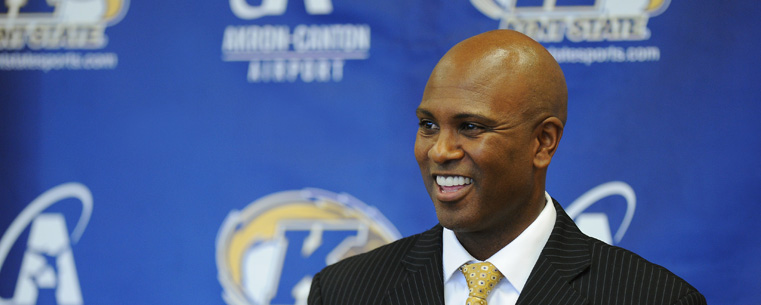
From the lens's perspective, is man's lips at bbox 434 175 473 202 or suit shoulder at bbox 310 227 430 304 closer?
man's lips at bbox 434 175 473 202

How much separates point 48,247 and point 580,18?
1.75 m

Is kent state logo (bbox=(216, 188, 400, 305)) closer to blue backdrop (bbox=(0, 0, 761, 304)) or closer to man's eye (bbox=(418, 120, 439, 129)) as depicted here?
blue backdrop (bbox=(0, 0, 761, 304))

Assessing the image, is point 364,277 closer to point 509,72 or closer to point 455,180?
point 455,180

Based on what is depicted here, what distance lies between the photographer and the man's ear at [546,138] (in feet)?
4.56

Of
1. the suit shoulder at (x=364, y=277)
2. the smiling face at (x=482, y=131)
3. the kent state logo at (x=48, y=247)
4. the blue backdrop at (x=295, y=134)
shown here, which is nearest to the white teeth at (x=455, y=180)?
the smiling face at (x=482, y=131)

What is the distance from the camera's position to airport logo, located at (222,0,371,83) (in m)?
2.51

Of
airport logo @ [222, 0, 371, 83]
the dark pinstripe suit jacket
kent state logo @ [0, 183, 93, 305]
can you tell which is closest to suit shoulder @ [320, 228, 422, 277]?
the dark pinstripe suit jacket

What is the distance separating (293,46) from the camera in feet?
8.29

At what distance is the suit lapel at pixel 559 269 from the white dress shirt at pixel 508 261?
0.02m

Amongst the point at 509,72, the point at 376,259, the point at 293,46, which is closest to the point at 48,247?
the point at 293,46

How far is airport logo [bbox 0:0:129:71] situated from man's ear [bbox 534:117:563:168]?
167cm

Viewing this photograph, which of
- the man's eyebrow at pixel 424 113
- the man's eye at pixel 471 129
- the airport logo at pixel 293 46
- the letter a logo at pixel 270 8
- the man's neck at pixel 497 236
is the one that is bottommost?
the man's neck at pixel 497 236

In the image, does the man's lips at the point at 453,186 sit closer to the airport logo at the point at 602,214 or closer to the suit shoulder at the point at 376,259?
the suit shoulder at the point at 376,259

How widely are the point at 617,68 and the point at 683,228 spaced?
18.9 inches
